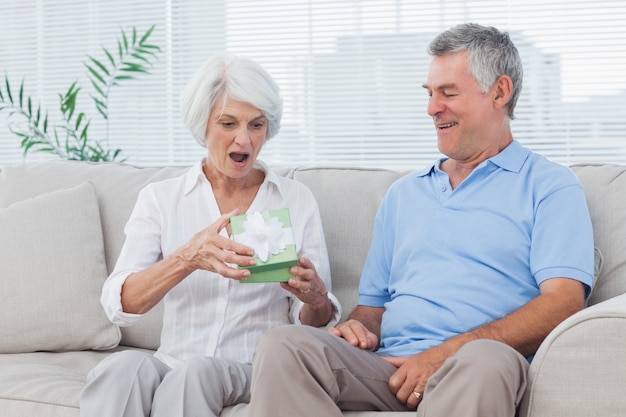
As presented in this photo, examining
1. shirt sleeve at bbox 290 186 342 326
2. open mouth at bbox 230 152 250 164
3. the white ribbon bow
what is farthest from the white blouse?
the white ribbon bow

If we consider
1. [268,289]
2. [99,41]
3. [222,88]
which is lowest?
[268,289]

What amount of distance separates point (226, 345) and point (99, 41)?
2.76m

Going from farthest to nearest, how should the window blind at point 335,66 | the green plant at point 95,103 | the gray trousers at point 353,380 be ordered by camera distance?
the green plant at point 95,103 → the window blind at point 335,66 → the gray trousers at point 353,380

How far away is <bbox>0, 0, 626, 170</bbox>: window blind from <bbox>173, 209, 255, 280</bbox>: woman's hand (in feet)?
7.01

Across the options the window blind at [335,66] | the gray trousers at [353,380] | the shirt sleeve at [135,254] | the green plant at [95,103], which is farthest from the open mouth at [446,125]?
the green plant at [95,103]

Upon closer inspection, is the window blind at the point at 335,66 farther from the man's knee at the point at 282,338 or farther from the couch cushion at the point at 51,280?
the man's knee at the point at 282,338

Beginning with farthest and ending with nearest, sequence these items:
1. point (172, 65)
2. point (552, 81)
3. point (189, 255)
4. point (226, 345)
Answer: point (172, 65)
point (552, 81)
point (226, 345)
point (189, 255)

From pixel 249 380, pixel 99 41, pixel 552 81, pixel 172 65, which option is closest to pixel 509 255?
pixel 249 380

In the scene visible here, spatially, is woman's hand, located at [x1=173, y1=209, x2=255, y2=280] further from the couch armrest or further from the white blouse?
the couch armrest

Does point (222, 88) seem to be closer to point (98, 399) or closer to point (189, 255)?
point (189, 255)

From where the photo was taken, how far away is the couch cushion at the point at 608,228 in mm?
1996

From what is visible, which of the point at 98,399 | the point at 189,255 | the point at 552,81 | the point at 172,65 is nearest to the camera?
the point at 98,399

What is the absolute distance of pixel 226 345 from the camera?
2.01 metres

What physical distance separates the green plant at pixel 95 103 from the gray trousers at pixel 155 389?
2226 mm
